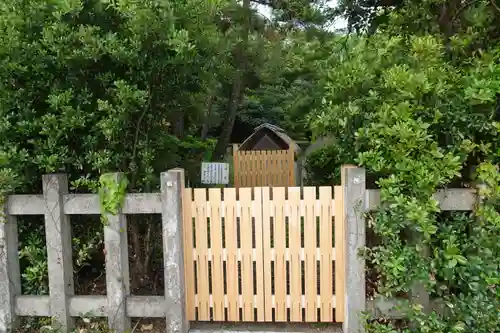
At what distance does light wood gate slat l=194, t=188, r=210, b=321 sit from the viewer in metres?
3.35

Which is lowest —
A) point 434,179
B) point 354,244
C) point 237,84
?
point 354,244

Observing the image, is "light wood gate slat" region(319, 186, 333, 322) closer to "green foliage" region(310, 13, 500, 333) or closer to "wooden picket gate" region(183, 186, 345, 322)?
"wooden picket gate" region(183, 186, 345, 322)

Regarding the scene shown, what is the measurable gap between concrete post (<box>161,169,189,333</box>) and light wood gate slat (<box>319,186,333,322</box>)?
1104 millimetres

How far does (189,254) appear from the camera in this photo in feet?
11.2

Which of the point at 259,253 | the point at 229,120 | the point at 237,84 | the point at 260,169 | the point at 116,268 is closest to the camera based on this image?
the point at 116,268

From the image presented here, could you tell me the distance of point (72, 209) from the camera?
333 cm

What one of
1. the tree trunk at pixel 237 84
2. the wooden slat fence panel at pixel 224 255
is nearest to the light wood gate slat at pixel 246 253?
the wooden slat fence panel at pixel 224 255

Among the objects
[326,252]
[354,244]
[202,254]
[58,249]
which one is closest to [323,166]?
[326,252]

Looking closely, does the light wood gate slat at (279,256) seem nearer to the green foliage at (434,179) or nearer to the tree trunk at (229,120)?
the green foliage at (434,179)

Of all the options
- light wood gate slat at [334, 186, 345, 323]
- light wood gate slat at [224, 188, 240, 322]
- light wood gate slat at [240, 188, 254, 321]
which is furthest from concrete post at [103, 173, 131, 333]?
light wood gate slat at [334, 186, 345, 323]

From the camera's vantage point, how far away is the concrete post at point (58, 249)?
330 cm

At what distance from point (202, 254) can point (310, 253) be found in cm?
87

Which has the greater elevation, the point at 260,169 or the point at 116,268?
the point at 260,169

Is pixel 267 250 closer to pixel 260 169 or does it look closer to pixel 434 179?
pixel 434 179
